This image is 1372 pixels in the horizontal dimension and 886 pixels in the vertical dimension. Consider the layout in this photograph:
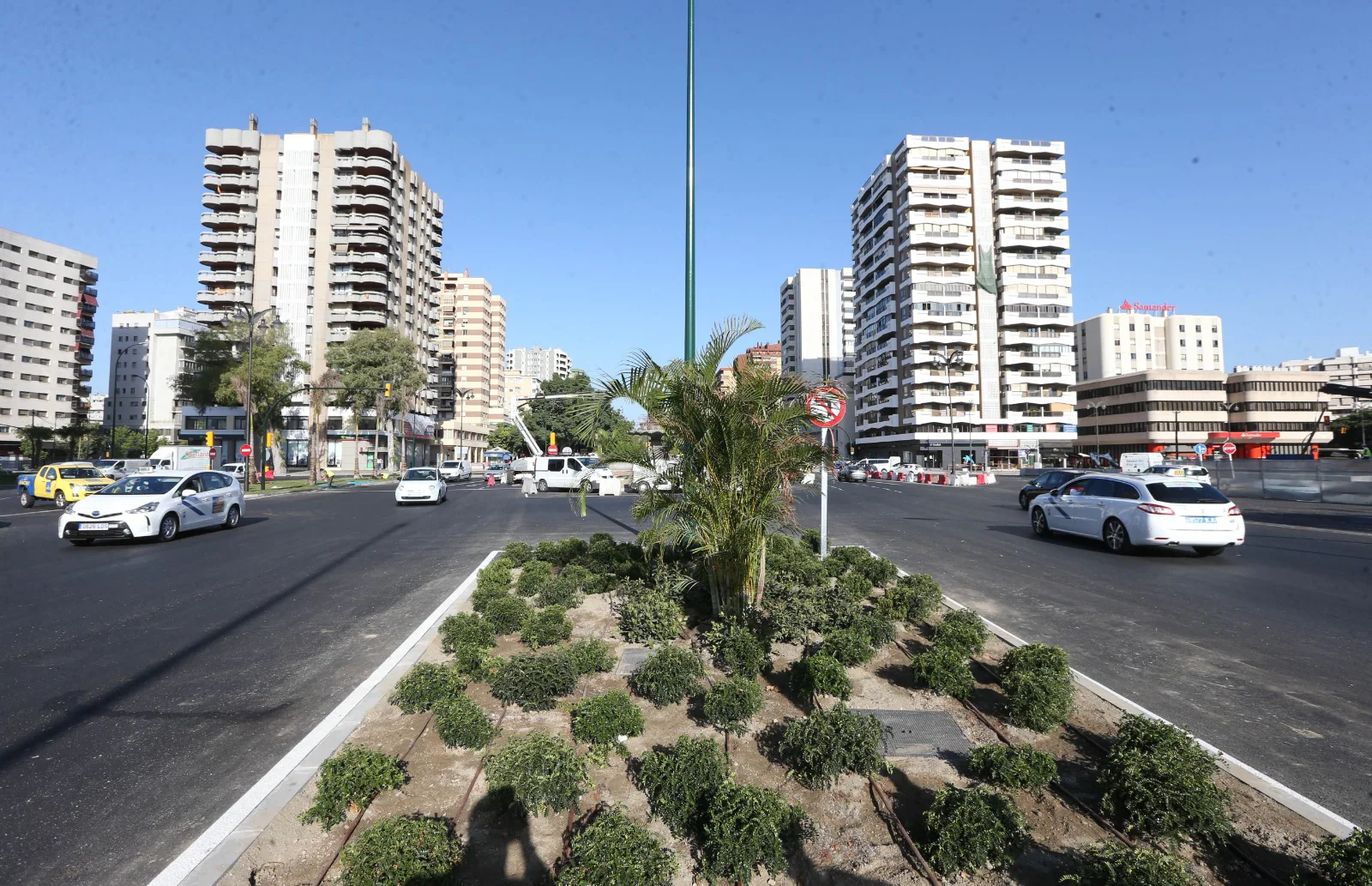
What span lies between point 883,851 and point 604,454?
16.3 ft

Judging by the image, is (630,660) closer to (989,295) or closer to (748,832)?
(748,832)

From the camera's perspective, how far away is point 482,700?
16.4ft

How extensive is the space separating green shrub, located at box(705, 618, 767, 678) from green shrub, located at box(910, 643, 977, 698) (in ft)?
3.86

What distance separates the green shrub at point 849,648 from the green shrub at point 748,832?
92.1 inches

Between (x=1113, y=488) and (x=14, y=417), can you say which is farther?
(x=14, y=417)

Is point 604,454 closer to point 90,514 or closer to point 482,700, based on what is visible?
point 482,700

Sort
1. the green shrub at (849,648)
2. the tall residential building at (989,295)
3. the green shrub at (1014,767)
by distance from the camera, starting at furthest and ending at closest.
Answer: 1. the tall residential building at (989,295)
2. the green shrub at (849,648)
3. the green shrub at (1014,767)

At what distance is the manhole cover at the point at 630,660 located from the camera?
5.55 metres

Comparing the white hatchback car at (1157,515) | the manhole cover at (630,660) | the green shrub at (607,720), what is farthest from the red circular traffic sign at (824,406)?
the white hatchback car at (1157,515)

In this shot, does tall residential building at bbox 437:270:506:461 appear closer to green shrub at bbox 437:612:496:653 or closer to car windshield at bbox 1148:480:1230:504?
car windshield at bbox 1148:480:1230:504

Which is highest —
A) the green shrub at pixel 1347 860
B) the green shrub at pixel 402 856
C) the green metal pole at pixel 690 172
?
the green metal pole at pixel 690 172

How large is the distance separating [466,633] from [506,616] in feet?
2.01

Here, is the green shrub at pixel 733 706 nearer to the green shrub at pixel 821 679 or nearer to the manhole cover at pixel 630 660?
the green shrub at pixel 821 679

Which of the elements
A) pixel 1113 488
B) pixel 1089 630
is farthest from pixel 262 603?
pixel 1113 488
